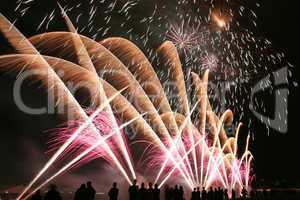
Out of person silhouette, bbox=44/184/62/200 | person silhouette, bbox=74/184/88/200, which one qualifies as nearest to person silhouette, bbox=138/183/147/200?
person silhouette, bbox=74/184/88/200

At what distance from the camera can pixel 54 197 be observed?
15.3m

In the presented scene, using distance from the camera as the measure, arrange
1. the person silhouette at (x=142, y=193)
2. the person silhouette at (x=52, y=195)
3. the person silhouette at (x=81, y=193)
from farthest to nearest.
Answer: the person silhouette at (x=142, y=193) → the person silhouette at (x=81, y=193) → the person silhouette at (x=52, y=195)

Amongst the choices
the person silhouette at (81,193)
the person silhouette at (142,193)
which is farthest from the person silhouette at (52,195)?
the person silhouette at (142,193)

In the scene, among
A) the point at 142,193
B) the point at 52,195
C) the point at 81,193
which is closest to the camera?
the point at 52,195

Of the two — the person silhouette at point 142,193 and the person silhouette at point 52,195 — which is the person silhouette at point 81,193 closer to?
the person silhouette at point 52,195

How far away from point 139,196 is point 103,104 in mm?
9633

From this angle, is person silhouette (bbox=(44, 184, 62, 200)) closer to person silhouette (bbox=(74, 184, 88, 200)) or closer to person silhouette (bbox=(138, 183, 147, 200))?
person silhouette (bbox=(74, 184, 88, 200))

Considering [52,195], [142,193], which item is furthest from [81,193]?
[142,193]

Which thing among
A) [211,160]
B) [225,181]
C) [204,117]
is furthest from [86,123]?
[225,181]

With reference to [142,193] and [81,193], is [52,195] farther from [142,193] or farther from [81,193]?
[142,193]

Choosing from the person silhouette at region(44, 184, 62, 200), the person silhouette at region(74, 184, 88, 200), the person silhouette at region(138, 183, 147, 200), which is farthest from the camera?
the person silhouette at region(138, 183, 147, 200)

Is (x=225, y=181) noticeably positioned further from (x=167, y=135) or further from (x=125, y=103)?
(x=125, y=103)

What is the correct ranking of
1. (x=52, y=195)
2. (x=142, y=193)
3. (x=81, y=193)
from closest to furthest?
(x=52, y=195), (x=81, y=193), (x=142, y=193)

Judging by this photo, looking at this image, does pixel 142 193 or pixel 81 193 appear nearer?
pixel 81 193
